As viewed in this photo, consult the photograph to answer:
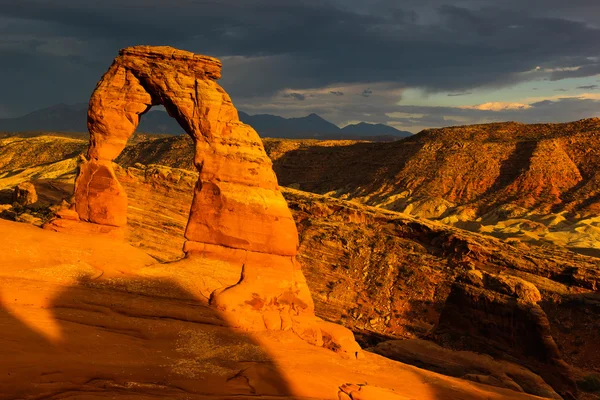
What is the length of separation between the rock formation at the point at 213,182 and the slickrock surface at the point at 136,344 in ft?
3.18

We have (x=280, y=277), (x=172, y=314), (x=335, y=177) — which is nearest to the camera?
(x=172, y=314)

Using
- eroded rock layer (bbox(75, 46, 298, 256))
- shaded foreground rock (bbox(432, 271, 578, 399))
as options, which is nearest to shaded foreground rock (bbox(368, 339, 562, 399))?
shaded foreground rock (bbox(432, 271, 578, 399))

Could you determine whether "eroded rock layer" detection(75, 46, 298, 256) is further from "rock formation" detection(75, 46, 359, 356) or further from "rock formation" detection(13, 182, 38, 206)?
"rock formation" detection(13, 182, 38, 206)

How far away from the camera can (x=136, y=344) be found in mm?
12922

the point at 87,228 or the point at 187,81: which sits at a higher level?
the point at 187,81

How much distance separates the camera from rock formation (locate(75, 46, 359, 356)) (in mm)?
17728

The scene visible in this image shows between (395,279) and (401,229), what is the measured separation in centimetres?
519

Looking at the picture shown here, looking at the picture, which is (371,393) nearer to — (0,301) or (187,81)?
(0,301)

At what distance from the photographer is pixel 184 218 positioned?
1353 inches

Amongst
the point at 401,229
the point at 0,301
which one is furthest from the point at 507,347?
the point at 0,301

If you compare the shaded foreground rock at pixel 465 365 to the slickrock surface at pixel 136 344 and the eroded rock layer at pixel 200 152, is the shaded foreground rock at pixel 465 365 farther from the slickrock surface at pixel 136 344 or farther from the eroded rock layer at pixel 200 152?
the eroded rock layer at pixel 200 152

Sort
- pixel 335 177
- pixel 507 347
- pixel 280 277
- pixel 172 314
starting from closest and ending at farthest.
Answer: pixel 172 314 < pixel 280 277 < pixel 507 347 < pixel 335 177

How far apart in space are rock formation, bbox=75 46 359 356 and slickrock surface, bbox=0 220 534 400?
969 mm

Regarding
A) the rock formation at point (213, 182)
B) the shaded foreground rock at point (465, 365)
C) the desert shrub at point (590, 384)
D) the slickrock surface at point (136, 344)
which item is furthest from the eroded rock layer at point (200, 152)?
the desert shrub at point (590, 384)
